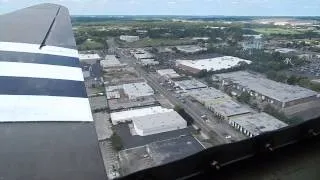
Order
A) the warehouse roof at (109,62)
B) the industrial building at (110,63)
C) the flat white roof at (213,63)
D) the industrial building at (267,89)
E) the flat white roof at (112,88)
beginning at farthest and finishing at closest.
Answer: the warehouse roof at (109,62)
the industrial building at (110,63)
the flat white roof at (213,63)
the flat white roof at (112,88)
the industrial building at (267,89)

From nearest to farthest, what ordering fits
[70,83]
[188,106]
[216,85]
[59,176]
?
[59,176]
[70,83]
[188,106]
[216,85]

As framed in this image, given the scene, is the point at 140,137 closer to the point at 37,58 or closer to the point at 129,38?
the point at 37,58

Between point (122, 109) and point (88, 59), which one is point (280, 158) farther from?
point (88, 59)

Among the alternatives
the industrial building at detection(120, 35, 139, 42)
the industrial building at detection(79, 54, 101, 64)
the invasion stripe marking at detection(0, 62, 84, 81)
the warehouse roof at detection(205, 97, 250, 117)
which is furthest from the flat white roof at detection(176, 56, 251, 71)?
the invasion stripe marking at detection(0, 62, 84, 81)

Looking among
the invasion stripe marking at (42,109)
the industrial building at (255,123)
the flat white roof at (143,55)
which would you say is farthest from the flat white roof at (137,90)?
the invasion stripe marking at (42,109)

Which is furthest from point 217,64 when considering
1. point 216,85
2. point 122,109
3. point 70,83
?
point 70,83

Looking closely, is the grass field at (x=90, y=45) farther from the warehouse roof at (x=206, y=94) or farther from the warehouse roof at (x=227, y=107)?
the warehouse roof at (x=227, y=107)

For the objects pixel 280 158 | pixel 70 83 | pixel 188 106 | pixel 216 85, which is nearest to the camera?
pixel 280 158
